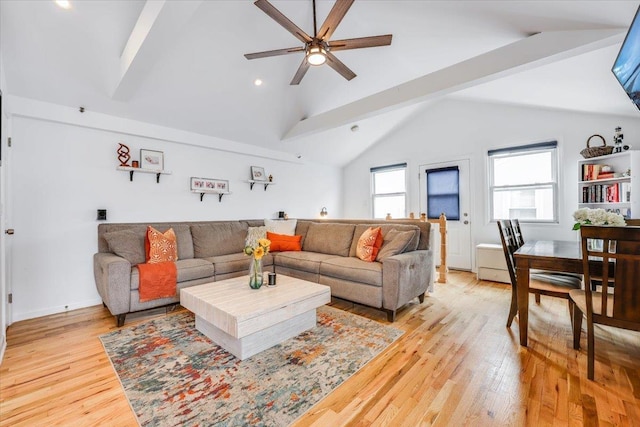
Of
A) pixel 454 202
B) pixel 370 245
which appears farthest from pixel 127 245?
pixel 454 202

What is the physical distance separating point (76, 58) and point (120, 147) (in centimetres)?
98

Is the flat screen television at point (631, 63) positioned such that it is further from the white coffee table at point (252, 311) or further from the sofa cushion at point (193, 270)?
the sofa cushion at point (193, 270)

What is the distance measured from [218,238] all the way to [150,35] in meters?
2.43

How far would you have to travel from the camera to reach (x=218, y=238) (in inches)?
151

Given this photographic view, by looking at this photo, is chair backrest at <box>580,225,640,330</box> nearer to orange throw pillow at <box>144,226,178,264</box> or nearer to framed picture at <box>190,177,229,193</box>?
orange throw pillow at <box>144,226,178,264</box>

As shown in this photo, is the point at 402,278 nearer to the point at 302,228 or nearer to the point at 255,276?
the point at 255,276

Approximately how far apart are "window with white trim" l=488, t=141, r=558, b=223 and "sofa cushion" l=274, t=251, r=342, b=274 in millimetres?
3171

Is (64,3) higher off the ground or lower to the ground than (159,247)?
higher

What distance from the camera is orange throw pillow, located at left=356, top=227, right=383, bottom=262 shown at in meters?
3.10

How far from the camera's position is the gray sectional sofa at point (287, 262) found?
2.62m

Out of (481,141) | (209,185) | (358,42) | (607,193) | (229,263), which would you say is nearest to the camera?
(358,42)

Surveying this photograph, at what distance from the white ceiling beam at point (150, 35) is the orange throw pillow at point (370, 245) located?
2584 millimetres

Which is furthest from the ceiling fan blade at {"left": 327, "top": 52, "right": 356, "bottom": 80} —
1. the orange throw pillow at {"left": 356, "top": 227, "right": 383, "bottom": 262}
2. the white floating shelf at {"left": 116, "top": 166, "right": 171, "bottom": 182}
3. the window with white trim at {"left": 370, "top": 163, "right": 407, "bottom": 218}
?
the window with white trim at {"left": 370, "top": 163, "right": 407, "bottom": 218}

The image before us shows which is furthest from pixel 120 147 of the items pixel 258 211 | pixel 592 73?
pixel 592 73
